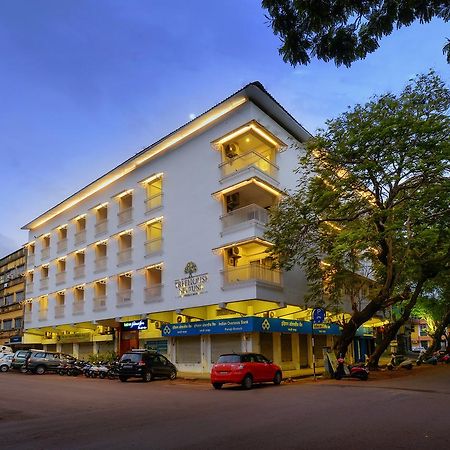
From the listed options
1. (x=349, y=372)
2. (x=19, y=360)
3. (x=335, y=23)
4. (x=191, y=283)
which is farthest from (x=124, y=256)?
(x=335, y=23)

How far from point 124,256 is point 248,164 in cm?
1241

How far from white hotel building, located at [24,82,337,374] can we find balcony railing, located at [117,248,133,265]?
77mm

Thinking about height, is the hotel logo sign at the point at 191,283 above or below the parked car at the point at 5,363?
above

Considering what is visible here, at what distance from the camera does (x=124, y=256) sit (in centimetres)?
3500

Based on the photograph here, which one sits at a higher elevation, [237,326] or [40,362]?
[237,326]

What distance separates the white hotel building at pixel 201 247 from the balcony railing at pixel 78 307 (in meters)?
0.09

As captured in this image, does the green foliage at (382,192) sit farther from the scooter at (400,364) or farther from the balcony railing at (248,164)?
the scooter at (400,364)

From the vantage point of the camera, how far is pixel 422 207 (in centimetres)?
2230

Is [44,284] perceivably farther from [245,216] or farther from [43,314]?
[245,216]

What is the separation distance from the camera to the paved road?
817 centimetres

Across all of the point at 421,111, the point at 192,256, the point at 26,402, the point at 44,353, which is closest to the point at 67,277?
the point at 44,353

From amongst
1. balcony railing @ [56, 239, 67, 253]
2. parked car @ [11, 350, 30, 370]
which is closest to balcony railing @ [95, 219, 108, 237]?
balcony railing @ [56, 239, 67, 253]

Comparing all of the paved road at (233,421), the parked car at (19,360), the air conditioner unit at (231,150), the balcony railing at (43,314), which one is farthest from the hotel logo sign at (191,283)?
the balcony railing at (43,314)

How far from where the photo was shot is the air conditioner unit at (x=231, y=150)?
2894 centimetres
